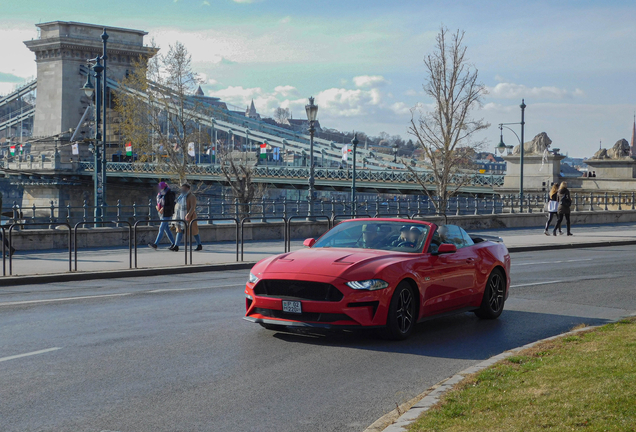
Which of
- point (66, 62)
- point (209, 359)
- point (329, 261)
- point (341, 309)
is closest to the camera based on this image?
point (209, 359)

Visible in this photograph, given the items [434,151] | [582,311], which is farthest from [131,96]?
[582,311]

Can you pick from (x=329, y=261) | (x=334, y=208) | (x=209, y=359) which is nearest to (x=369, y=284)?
(x=329, y=261)

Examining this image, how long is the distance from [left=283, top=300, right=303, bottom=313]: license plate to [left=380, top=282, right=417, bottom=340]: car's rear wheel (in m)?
0.99

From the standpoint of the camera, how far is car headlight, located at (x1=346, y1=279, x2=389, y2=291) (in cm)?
827

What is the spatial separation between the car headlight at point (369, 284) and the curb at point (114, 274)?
339 inches

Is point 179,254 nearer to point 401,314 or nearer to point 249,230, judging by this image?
point 249,230

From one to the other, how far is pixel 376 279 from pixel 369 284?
117 millimetres

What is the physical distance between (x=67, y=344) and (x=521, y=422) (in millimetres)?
5252

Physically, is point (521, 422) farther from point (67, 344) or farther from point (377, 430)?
point (67, 344)

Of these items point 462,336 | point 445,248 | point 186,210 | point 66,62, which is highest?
point 66,62

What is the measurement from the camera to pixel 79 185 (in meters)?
85.4

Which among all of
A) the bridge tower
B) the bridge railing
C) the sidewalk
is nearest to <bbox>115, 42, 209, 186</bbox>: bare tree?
the bridge railing

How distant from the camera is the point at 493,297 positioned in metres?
10.7

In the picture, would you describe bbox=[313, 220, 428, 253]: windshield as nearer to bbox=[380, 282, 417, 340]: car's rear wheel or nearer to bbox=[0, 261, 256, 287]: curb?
bbox=[380, 282, 417, 340]: car's rear wheel
